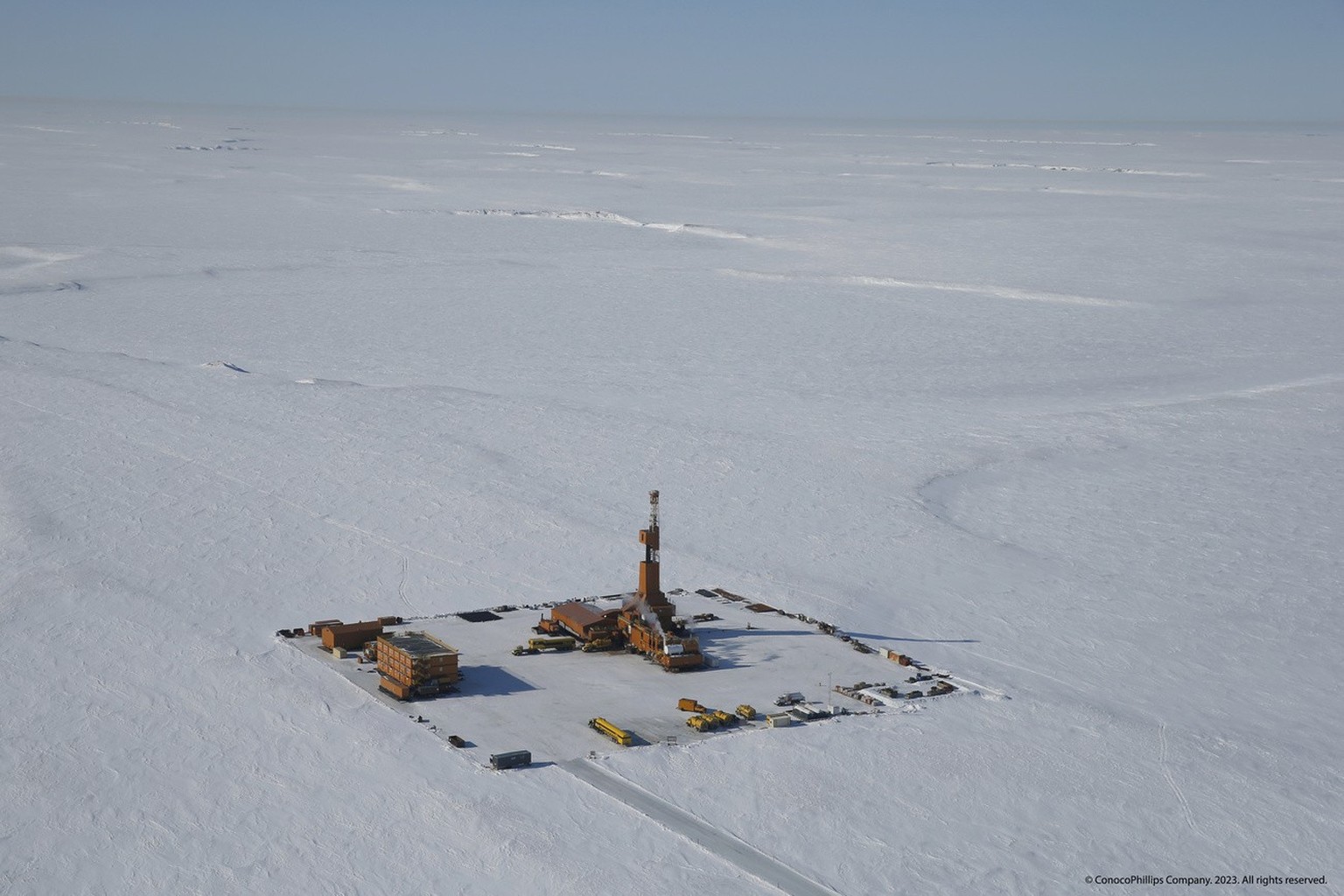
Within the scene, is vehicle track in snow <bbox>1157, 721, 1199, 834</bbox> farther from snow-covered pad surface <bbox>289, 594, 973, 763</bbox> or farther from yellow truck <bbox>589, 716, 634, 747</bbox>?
yellow truck <bbox>589, 716, 634, 747</bbox>

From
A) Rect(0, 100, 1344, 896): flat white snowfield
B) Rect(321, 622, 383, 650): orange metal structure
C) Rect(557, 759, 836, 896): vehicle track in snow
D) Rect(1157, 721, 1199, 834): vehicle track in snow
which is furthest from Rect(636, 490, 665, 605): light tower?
Rect(1157, 721, 1199, 834): vehicle track in snow

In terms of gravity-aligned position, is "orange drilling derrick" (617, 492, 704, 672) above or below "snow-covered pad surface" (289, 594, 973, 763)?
above

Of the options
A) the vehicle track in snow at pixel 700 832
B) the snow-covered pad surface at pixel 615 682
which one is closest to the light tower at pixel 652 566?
the snow-covered pad surface at pixel 615 682

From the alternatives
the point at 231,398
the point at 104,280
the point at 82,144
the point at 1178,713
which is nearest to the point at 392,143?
the point at 82,144

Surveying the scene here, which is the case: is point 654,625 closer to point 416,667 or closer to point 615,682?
point 615,682

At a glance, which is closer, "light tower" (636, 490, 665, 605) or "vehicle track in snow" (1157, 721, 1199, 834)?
"vehicle track in snow" (1157, 721, 1199, 834)

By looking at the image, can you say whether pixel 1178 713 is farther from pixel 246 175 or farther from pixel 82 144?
pixel 82 144
